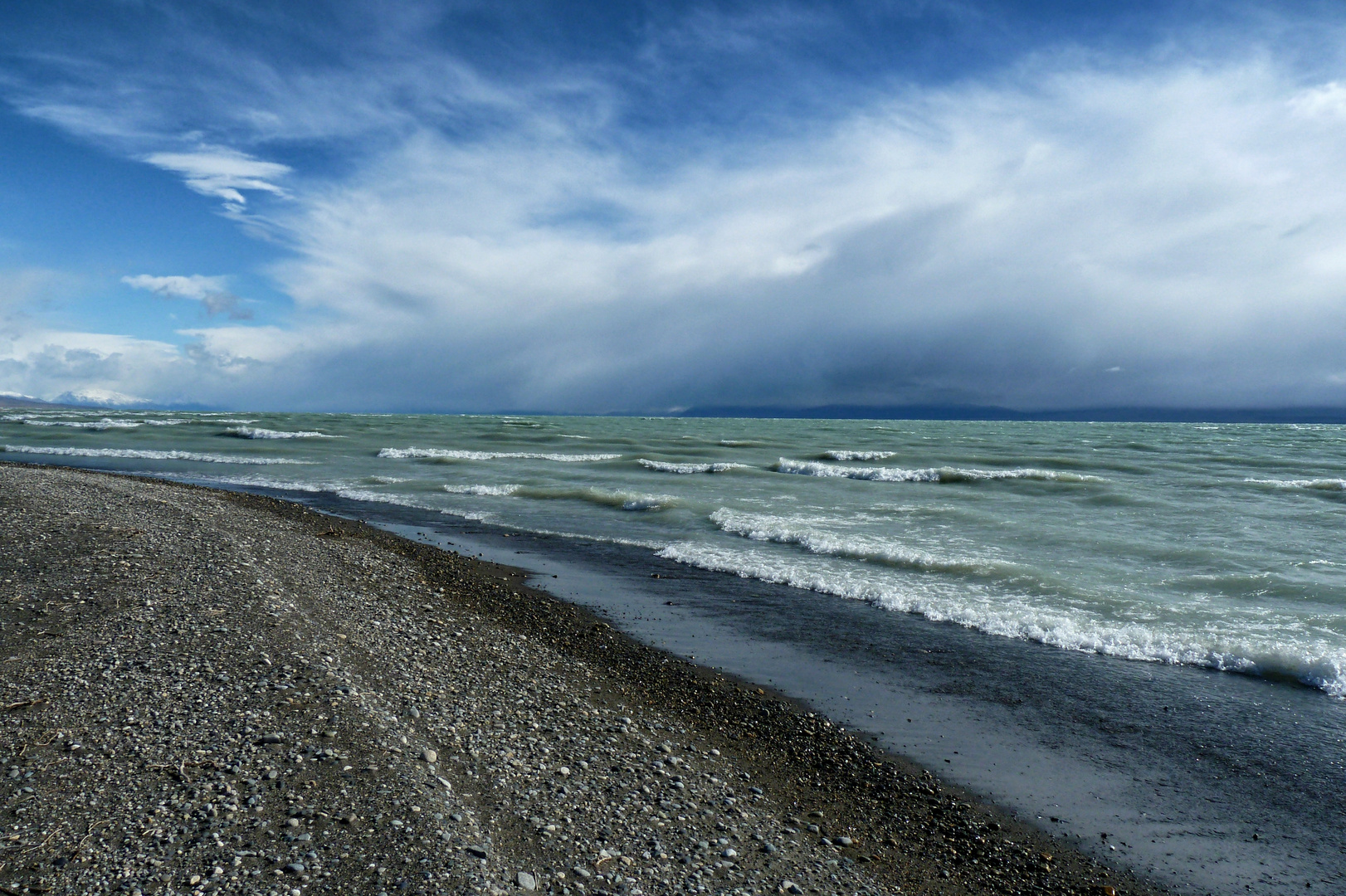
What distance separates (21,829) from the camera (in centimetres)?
402

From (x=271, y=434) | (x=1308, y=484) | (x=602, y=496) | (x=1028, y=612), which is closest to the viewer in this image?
(x=1028, y=612)

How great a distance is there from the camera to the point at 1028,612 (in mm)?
10203

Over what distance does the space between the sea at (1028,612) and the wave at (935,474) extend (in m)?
0.42

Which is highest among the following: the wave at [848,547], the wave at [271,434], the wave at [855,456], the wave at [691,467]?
the wave at [271,434]

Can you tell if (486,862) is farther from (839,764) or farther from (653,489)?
(653,489)

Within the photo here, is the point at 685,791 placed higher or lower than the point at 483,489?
lower

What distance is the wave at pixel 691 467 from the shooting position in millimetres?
31672

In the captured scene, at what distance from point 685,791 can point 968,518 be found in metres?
15.7

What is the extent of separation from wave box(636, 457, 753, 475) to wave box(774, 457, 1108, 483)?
2.42 meters

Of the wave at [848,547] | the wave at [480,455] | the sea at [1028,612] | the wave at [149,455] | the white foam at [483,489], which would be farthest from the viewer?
the wave at [480,455]

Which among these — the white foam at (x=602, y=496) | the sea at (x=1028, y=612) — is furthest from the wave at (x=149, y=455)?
the white foam at (x=602, y=496)

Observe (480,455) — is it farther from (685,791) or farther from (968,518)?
(685,791)

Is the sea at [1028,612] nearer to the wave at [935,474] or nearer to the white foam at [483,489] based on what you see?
the white foam at [483,489]

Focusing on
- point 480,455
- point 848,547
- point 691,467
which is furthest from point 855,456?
point 848,547
